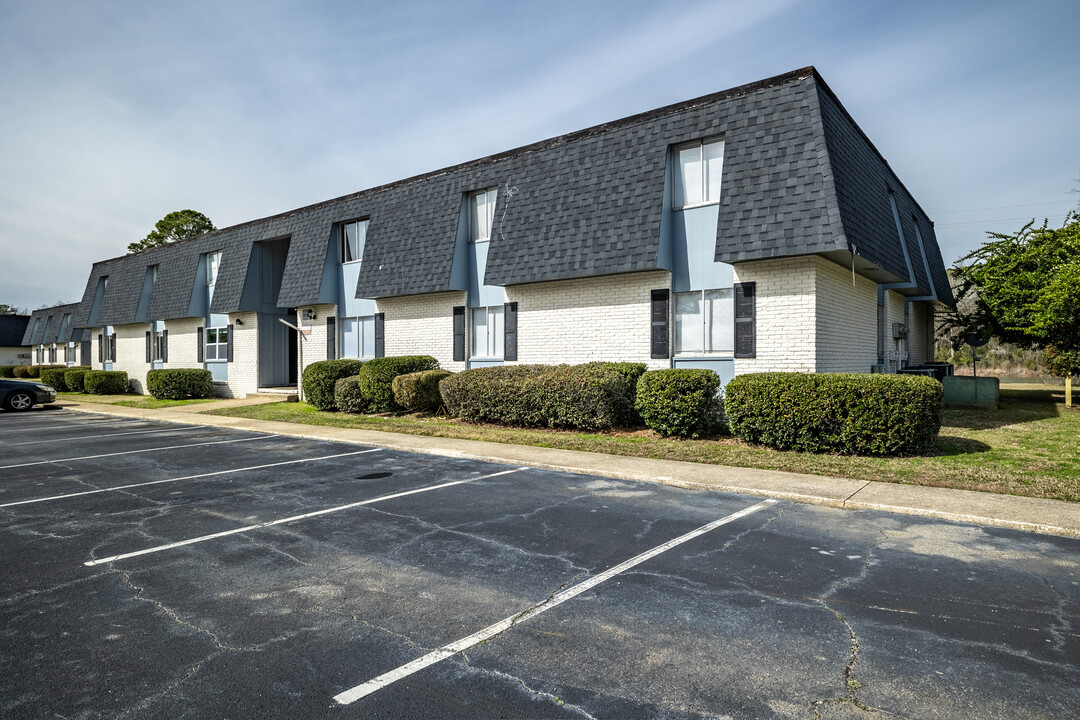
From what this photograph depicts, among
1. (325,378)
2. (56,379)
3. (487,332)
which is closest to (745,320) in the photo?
(487,332)

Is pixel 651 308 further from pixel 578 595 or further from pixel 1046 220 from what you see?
pixel 1046 220

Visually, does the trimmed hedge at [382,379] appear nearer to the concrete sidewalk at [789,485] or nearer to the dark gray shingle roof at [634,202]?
the dark gray shingle roof at [634,202]

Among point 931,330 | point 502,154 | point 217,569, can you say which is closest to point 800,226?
point 502,154

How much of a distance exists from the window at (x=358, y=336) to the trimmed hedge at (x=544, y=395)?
6.25m

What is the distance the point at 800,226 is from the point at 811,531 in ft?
26.0

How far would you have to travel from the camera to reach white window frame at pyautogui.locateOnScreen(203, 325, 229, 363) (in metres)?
27.0

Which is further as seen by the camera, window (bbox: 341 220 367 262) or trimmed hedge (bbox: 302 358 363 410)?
window (bbox: 341 220 367 262)

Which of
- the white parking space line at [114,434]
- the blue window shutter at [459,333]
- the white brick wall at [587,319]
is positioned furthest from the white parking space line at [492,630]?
the white parking space line at [114,434]

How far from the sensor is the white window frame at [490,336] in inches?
709

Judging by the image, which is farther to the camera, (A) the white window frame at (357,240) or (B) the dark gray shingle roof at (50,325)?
(B) the dark gray shingle roof at (50,325)

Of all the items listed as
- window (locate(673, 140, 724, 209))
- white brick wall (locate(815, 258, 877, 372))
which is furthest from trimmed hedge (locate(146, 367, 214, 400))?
white brick wall (locate(815, 258, 877, 372))

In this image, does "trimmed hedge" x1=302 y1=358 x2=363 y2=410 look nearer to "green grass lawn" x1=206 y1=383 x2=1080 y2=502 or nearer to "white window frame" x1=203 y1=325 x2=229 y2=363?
"green grass lawn" x1=206 y1=383 x2=1080 y2=502

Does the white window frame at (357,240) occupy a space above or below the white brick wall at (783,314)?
above

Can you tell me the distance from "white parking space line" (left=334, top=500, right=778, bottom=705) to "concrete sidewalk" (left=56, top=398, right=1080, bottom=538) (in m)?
2.30
